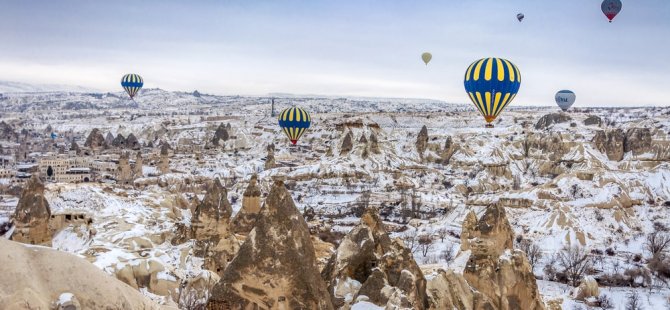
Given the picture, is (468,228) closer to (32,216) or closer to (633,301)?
(633,301)

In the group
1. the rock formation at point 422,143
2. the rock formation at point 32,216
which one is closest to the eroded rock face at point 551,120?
the rock formation at point 422,143

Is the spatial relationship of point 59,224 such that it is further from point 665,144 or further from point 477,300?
point 665,144

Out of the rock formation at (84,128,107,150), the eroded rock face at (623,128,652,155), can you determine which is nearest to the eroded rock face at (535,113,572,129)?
the eroded rock face at (623,128,652,155)

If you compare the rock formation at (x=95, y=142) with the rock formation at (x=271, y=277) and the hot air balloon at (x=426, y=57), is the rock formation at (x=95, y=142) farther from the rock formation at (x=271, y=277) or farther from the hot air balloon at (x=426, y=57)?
the rock formation at (x=271, y=277)

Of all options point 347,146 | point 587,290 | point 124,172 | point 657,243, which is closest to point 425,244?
point 587,290

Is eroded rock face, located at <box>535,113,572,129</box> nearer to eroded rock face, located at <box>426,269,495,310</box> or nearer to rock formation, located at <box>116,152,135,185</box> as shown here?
rock formation, located at <box>116,152,135,185</box>
